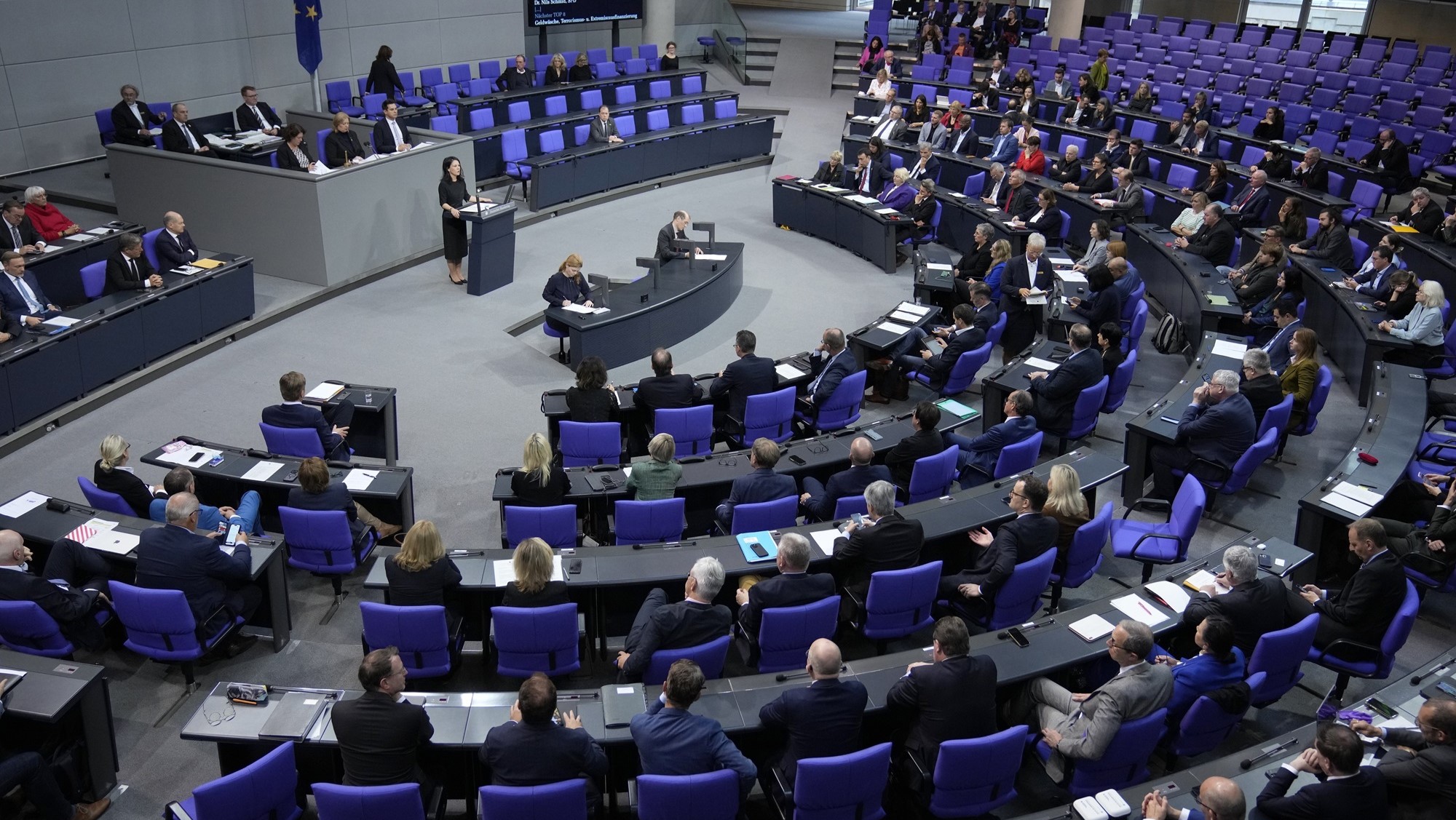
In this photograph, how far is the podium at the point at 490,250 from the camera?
13.1 meters

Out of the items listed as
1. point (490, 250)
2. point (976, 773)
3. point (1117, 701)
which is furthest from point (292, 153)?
point (1117, 701)

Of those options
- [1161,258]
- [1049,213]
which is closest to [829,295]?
[1049,213]

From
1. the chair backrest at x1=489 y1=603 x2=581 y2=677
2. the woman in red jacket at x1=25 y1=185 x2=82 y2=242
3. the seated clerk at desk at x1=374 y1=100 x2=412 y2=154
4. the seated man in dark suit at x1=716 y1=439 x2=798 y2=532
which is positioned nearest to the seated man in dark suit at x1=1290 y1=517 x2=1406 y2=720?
the seated man in dark suit at x1=716 y1=439 x2=798 y2=532

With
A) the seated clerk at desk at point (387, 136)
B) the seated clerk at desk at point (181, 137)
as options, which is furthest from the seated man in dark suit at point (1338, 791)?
the seated clerk at desk at point (181, 137)

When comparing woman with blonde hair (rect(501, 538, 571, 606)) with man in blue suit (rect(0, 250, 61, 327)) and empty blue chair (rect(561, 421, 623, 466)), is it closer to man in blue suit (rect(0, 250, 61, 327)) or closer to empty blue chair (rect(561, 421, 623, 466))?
empty blue chair (rect(561, 421, 623, 466))

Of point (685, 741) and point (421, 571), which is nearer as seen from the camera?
point (685, 741)

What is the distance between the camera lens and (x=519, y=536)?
24.3ft

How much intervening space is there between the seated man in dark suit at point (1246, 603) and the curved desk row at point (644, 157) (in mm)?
12605

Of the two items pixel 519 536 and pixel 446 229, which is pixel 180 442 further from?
pixel 446 229

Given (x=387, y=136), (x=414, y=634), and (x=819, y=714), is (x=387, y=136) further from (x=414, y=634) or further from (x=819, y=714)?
(x=819, y=714)

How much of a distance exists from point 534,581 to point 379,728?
1.39 metres

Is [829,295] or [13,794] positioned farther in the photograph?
[829,295]

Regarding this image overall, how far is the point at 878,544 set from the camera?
22.1 ft

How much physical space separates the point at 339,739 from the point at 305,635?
2586mm
